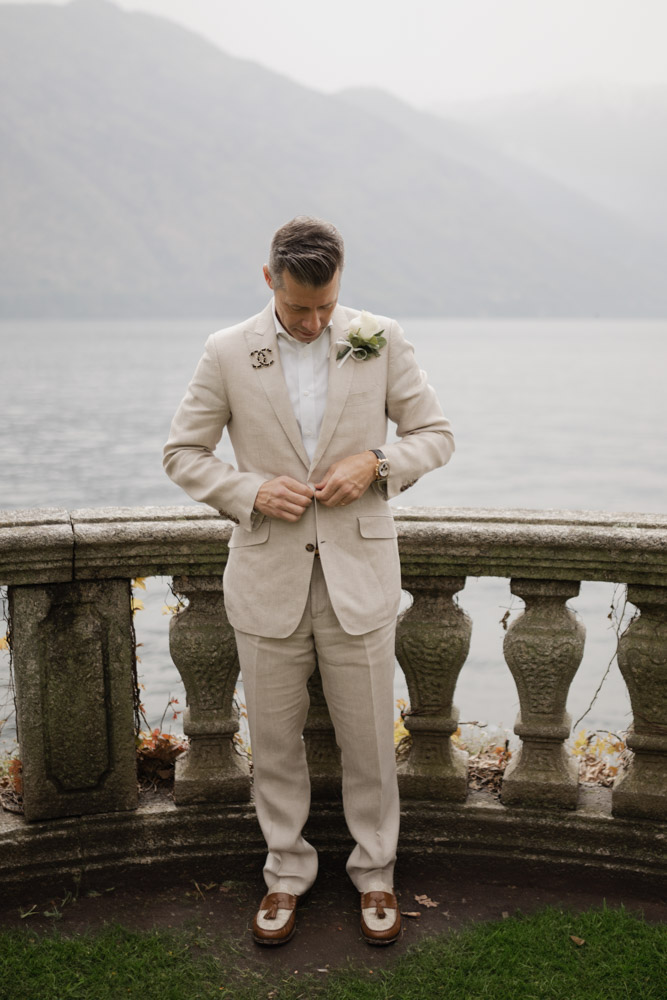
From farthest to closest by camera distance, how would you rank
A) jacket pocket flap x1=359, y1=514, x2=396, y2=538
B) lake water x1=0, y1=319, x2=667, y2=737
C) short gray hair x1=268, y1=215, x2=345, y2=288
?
1. lake water x1=0, y1=319, x2=667, y2=737
2. jacket pocket flap x1=359, y1=514, x2=396, y2=538
3. short gray hair x1=268, y1=215, x2=345, y2=288

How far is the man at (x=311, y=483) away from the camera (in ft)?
8.52

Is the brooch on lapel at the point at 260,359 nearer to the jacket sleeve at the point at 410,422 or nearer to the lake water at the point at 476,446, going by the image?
the jacket sleeve at the point at 410,422

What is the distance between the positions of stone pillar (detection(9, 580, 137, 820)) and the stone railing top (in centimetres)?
9

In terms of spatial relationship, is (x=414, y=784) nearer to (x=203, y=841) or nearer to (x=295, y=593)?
(x=203, y=841)

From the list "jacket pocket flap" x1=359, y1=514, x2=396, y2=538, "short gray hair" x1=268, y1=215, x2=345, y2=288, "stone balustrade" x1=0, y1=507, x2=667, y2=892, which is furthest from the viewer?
"stone balustrade" x1=0, y1=507, x2=667, y2=892

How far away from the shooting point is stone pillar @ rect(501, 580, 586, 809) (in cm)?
297

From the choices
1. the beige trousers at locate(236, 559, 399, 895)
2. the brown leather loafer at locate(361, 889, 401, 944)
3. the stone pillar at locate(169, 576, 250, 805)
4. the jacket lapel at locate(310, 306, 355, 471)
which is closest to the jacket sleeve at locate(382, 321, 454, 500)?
the jacket lapel at locate(310, 306, 355, 471)

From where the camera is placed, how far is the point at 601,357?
15125 centimetres

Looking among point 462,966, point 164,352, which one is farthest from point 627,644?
point 164,352

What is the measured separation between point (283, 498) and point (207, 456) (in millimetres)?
285

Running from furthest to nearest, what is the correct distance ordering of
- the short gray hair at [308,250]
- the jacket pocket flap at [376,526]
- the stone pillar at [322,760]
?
the stone pillar at [322,760] → the jacket pocket flap at [376,526] → the short gray hair at [308,250]

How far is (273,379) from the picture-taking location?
264cm

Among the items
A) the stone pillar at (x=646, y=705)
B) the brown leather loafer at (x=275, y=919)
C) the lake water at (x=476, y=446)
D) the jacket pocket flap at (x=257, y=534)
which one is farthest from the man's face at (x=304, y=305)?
the brown leather loafer at (x=275, y=919)

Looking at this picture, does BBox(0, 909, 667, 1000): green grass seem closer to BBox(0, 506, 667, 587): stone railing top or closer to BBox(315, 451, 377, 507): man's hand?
BBox(0, 506, 667, 587): stone railing top
